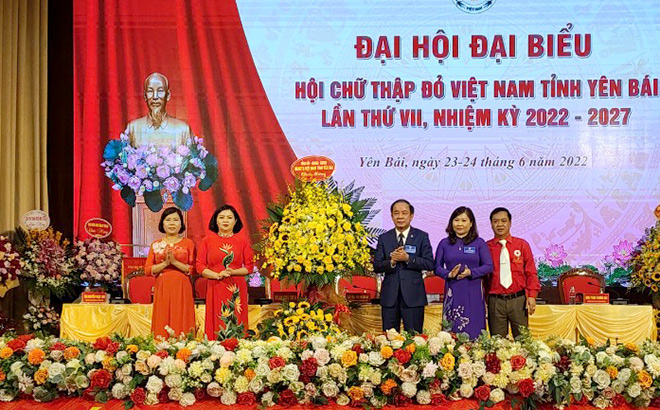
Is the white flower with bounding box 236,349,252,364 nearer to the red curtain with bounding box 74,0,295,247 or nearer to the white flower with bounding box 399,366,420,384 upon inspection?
the white flower with bounding box 399,366,420,384

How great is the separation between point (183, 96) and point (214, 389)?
4518mm

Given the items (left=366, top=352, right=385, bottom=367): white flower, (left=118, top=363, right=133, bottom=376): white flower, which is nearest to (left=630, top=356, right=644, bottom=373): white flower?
(left=366, top=352, right=385, bottom=367): white flower

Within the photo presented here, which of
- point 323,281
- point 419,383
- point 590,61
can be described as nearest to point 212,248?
point 323,281

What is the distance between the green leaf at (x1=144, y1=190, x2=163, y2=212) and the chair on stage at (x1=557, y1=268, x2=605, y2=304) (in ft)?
10.8

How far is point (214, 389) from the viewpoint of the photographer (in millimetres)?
2816

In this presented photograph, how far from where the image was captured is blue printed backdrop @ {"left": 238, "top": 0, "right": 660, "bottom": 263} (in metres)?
6.64

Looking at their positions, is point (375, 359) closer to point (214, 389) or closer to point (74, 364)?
point (214, 389)

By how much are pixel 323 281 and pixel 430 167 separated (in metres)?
2.65

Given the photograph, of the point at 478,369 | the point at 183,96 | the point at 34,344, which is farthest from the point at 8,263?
the point at 478,369

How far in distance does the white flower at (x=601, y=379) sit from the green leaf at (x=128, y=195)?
488cm

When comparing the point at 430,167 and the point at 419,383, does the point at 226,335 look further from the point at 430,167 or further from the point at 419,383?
the point at 430,167

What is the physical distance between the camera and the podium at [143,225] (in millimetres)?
6852

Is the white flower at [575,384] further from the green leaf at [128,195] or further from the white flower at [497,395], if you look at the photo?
the green leaf at [128,195]

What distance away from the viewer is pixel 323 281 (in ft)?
14.2
